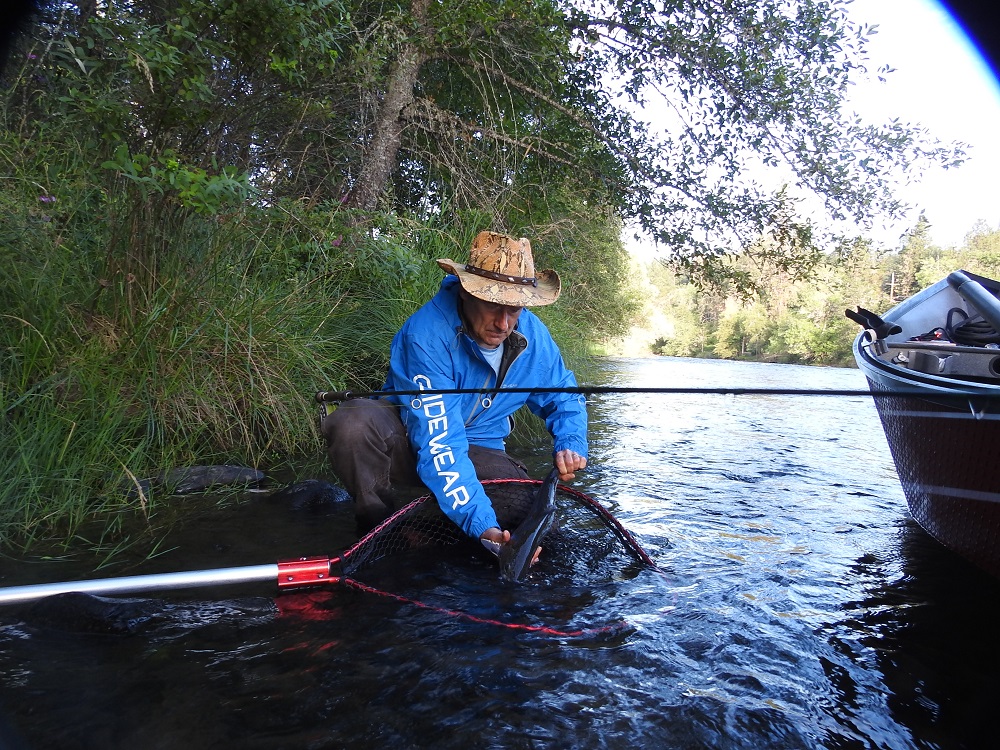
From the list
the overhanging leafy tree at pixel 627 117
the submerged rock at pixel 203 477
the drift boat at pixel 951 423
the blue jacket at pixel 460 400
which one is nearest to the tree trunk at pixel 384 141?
the overhanging leafy tree at pixel 627 117

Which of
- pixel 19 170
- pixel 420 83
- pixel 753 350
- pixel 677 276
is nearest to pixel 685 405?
pixel 677 276

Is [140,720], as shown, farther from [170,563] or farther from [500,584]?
[500,584]

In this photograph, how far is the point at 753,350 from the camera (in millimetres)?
36094

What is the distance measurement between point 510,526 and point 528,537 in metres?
0.58

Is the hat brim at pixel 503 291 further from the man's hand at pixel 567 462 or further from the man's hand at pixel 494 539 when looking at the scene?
the man's hand at pixel 494 539

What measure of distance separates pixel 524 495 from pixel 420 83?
585 cm

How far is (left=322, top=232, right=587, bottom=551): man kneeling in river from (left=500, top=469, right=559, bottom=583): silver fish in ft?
0.25

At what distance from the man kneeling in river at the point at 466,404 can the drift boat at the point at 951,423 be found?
60.7 inches

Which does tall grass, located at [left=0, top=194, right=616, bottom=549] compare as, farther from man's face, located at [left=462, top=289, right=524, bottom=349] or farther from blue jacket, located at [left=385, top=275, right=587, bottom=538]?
man's face, located at [left=462, top=289, right=524, bottom=349]

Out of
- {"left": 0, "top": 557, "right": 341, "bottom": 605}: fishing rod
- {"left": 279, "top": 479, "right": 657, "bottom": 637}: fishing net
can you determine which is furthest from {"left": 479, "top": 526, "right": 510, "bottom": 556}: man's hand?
{"left": 0, "top": 557, "right": 341, "bottom": 605}: fishing rod

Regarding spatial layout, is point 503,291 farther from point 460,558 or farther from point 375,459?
point 460,558

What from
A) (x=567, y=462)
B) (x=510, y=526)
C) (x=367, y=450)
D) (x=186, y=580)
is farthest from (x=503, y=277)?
(x=186, y=580)

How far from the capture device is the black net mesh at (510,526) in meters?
2.91

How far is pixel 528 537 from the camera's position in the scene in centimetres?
268
